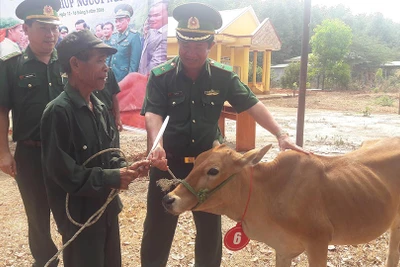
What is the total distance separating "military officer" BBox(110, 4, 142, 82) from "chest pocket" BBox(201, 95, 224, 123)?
3395 mm

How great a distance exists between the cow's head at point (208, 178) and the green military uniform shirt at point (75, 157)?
0.47 m

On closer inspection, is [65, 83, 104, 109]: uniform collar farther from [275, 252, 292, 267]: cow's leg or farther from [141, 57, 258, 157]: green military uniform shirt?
[275, 252, 292, 267]: cow's leg

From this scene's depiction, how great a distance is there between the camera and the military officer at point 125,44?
254 inches

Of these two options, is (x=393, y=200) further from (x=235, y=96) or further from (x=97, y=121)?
(x=97, y=121)

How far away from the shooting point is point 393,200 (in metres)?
3.42

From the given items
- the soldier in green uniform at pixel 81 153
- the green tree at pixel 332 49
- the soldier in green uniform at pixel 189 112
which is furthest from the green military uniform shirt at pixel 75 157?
the green tree at pixel 332 49

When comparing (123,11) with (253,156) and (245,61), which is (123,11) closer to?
(253,156)

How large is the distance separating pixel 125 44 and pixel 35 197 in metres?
3.66

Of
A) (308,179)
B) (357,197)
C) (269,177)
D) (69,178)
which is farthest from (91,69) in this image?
(357,197)

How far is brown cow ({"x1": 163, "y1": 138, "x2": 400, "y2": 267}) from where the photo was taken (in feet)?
9.48

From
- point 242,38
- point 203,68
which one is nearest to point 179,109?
point 203,68

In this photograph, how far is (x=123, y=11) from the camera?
21.6 feet

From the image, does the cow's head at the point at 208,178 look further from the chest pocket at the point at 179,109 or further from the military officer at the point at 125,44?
the military officer at the point at 125,44

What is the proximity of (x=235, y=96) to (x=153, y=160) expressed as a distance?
3.70 feet
